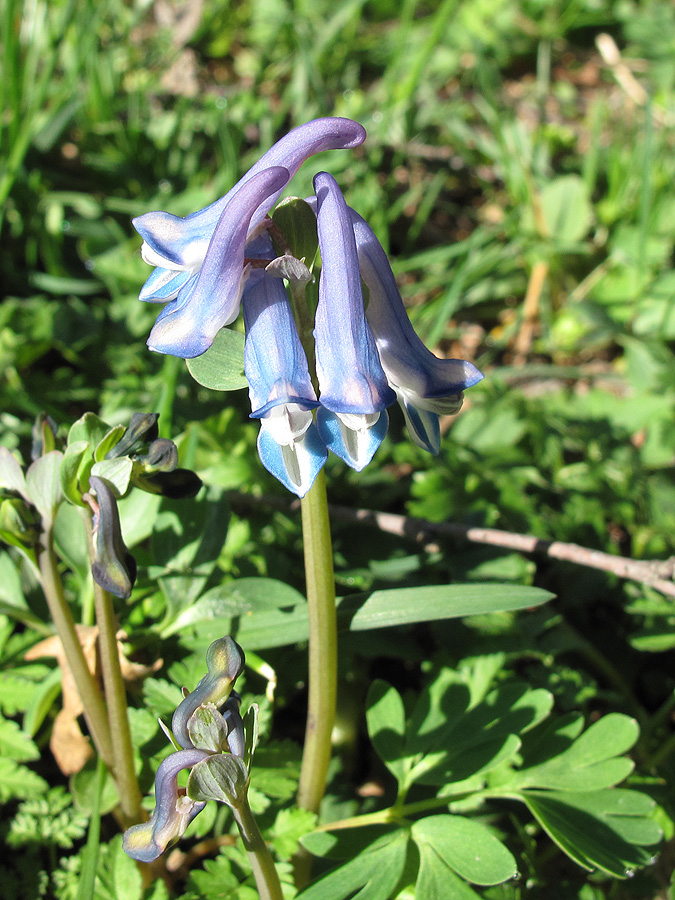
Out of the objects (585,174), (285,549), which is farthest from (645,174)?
(285,549)

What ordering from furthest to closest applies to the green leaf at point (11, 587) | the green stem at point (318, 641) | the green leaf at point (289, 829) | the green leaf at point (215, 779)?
the green leaf at point (11, 587) < the green leaf at point (289, 829) < the green stem at point (318, 641) < the green leaf at point (215, 779)

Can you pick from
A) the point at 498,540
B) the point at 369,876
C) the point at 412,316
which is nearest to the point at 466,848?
the point at 369,876

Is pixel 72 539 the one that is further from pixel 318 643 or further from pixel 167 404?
pixel 318 643

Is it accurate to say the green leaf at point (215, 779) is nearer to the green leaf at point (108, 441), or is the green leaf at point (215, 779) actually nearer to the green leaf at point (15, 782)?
the green leaf at point (108, 441)

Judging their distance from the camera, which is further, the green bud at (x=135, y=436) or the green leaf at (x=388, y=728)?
the green leaf at (x=388, y=728)

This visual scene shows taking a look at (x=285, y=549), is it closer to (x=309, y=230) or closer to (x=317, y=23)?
(x=309, y=230)

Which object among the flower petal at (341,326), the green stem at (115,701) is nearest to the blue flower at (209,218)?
the flower petal at (341,326)

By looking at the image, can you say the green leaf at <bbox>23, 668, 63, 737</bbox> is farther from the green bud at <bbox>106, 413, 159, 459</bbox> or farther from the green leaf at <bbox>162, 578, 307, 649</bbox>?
the green bud at <bbox>106, 413, 159, 459</bbox>
